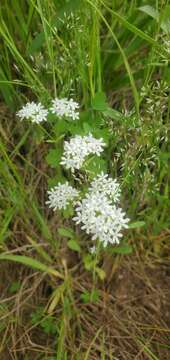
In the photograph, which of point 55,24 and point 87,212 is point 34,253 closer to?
point 87,212

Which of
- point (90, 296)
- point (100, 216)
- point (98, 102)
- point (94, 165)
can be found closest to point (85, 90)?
point (98, 102)

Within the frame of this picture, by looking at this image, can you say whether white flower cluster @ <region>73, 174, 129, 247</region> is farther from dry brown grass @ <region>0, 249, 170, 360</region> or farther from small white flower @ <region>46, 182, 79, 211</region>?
dry brown grass @ <region>0, 249, 170, 360</region>

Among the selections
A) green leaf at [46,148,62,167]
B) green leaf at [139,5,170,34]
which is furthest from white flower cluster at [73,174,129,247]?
green leaf at [139,5,170,34]

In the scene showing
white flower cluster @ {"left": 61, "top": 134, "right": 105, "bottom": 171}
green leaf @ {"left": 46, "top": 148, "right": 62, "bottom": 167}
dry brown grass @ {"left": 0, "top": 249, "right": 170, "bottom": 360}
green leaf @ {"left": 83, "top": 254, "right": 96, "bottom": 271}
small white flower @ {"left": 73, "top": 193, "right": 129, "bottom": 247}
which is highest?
white flower cluster @ {"left": 61, "top": 134, "right": 105, "bottom": 171}

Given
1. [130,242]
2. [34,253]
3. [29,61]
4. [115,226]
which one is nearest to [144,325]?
[130,242]

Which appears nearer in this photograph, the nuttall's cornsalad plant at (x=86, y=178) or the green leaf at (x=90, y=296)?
the nuttall's cornsalad plant at (x=86, y=178)

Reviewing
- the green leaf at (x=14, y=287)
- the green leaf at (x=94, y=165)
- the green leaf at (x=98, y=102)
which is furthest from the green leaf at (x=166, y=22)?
the green leaf at (x=14, y=287)

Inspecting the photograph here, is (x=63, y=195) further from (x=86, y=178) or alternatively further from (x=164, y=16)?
(x=164, y=16)

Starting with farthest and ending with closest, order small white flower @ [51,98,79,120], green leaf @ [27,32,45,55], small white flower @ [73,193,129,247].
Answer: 1. green leaf @ [27,32,45,55]
2. small white flower @ [51,98,79,120]
3. small white flower @ [73,193,129,247]

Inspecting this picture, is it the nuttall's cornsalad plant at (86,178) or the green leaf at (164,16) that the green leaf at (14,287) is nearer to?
the nuttall's cornsalad plant at (86,178)
